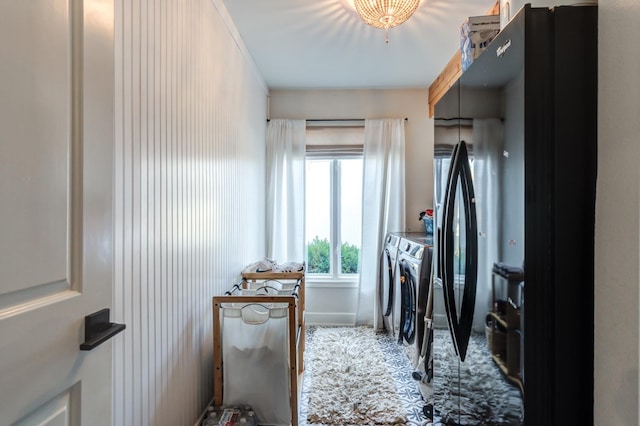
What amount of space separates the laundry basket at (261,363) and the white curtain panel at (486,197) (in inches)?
39.7

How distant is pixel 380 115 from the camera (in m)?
3.69

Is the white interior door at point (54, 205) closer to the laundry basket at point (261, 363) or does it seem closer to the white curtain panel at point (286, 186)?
the laundry basket at point (261, 363)

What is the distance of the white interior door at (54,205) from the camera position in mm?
544

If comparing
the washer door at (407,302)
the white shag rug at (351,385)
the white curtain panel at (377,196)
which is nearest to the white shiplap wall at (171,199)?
the white shag rug at (351,385)

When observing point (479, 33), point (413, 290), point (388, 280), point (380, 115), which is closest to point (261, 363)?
point (413, 290)

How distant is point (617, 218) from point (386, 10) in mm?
1635

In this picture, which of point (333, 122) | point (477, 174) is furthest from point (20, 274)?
point (333, 122)

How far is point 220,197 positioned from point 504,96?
5.57 feet

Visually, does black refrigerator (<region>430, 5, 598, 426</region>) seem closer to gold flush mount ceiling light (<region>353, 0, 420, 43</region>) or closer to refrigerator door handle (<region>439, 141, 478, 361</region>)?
refrigerator door handle (<region>439, 141, 478, 361</region>)

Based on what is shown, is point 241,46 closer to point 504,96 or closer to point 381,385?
point 504,96

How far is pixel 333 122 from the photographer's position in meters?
3.68

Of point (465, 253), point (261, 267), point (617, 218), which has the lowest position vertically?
point (261, 267)

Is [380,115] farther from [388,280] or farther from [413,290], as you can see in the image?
[413,290]

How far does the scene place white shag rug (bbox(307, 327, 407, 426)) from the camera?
2057 millimetres
